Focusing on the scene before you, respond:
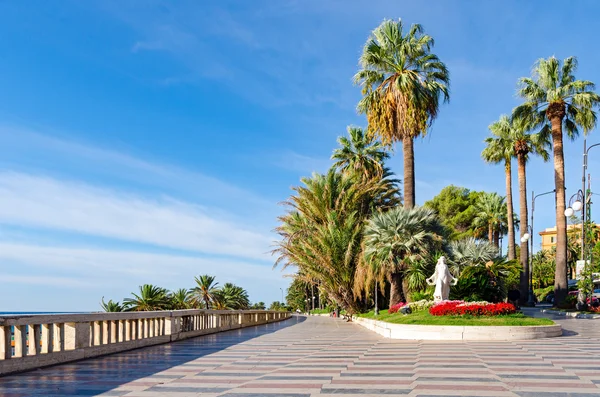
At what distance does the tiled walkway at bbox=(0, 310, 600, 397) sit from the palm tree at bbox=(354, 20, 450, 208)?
16.8 meters

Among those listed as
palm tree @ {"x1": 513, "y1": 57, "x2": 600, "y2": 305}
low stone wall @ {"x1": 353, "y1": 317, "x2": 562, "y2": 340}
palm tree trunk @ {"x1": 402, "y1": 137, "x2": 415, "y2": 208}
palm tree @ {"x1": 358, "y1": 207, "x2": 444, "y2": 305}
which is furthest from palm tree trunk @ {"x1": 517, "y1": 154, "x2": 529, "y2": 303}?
low stone wall @ {"x1": 353, "y1": 317, "x2": 562, "y2": 340}

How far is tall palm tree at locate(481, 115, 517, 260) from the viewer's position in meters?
49.3

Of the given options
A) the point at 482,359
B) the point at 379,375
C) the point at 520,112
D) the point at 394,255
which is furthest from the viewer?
the point at 520,112

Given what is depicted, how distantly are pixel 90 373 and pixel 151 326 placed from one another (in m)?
6.04

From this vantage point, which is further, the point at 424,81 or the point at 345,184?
the point at 345,184

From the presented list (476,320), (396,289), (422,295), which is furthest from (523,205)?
(476,320)

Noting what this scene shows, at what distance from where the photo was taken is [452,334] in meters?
16.9

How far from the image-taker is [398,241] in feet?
88.1

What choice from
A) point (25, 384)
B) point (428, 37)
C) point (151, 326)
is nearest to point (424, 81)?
point (428, 37)

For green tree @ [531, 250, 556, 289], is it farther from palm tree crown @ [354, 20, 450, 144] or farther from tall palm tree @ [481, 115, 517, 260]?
palm tree crown @ [354, 20, 450, 144]

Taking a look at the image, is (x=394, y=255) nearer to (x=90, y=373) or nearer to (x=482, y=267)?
(x=482, y=267)

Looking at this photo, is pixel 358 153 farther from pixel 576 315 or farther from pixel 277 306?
pixel 277 306

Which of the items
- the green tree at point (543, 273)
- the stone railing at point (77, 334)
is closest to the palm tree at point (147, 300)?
the stone railing at point (77, 334)

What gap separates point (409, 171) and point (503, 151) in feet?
78.0
